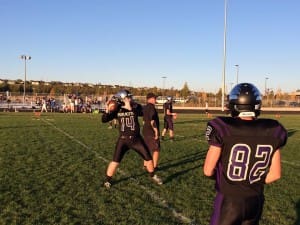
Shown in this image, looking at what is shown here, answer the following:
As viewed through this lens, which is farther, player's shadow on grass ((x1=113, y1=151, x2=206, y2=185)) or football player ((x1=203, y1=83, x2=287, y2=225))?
player's shadow on grass ((x1=113, y1=151, x2=206, y2=185))

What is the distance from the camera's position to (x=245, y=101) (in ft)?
10.3

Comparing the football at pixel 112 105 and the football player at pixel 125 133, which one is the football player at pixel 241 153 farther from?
the football player at pixel 125 133

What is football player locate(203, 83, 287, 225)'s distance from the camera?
307 centimetres

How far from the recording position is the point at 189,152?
1253 cm

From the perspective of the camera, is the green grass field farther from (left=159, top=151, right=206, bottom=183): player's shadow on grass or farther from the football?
the football

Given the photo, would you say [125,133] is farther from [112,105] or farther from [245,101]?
[245,101]

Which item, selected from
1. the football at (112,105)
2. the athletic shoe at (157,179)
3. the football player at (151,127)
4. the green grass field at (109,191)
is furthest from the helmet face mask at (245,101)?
the football player at (151,127)

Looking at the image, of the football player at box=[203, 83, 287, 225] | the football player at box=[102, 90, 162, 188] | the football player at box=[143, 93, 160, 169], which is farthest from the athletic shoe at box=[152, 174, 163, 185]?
the football player at box=[203, 83, 287, 225]

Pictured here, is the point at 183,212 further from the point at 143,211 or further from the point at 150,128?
the point at 150,128

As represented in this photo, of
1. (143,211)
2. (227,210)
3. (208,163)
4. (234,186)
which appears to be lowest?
(143,211)

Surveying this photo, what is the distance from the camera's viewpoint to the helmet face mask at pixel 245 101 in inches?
123

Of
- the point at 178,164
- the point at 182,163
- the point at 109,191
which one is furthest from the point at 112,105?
the point at 182,163

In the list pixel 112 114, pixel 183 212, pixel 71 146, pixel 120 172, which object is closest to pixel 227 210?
pixel 183 212

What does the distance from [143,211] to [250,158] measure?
341 cm
